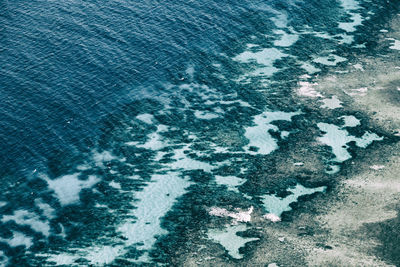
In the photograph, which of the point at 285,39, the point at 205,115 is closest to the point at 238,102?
the point at 205,115

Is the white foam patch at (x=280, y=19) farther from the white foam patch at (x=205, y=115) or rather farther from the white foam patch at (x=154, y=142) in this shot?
the white foam patch at (x=154, y=142)

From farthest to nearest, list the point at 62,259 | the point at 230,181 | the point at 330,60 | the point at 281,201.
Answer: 1. the point at 330,60
2. the point at 230,181
3. the point at 281,201
4. the point at 62,259

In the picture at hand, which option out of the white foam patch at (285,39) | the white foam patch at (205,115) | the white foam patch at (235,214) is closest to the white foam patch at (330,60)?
the white foam patch at (285,39)

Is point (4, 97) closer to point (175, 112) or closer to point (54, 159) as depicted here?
point (54, 159)

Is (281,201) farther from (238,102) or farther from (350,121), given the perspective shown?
(238,102)

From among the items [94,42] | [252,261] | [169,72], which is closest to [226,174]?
[252,261]

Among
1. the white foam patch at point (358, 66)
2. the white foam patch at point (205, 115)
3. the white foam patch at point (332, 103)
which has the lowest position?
the white foam patch at point (205, 115)
